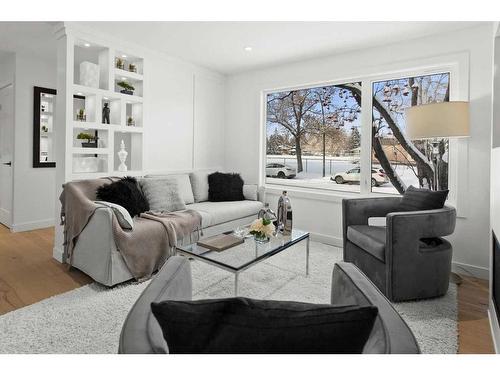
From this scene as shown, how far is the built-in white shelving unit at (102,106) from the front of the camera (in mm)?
3246

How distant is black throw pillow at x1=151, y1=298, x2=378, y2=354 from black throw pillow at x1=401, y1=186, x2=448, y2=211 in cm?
232

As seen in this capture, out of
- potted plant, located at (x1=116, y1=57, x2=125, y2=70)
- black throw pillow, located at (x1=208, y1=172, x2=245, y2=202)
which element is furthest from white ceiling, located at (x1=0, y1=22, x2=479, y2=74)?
black throw pillow, located at (x1=208, y1=172, x2=245, y2=202)

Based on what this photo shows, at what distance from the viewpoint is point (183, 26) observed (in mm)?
3260

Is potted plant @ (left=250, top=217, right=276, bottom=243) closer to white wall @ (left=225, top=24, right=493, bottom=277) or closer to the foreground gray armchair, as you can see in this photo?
the foreground gray armchair

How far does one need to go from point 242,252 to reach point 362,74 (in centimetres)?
265

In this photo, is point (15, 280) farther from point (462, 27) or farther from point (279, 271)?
point (462, 27)

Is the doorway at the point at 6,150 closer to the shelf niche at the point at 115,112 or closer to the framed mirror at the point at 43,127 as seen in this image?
the framed mirror at the point at 43,127

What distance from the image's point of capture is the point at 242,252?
2443 mm

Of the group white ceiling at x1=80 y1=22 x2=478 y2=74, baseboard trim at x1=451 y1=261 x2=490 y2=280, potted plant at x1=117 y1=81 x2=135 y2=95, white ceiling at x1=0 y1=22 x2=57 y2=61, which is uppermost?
white ceiling at x1=0 y1=22 x2=57 y2=61

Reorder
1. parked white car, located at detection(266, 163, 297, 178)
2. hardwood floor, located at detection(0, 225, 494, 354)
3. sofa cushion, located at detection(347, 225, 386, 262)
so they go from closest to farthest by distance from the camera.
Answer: hardwood floor, located at detection(0, 225, 494, 354), sofa cushion, located at detection(347, 225, 386, 262), parked white car, located at detection(266, 163, 297, 178)

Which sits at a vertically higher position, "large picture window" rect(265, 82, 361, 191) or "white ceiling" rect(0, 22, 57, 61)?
"white ceiling" rect(0, 22, 57, 61)

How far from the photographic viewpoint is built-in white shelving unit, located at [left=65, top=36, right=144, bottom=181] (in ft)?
10.6

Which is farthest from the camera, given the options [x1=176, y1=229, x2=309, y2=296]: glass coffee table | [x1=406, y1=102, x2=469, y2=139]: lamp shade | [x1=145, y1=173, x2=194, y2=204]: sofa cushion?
[x1=145, y1=173, x2=194, y2=204]: sofa cushion

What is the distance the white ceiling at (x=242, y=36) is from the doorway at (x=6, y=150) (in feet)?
2.54
